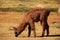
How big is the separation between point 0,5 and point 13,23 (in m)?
0.85

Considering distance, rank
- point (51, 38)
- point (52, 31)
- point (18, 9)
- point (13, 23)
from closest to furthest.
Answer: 1. point (51, 38)
2. point (52, 31)
3. point (13, 23)
4. point (18, 9)

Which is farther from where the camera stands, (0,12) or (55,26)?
(0,12)

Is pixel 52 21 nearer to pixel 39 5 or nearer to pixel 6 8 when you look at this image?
pixel 39 5

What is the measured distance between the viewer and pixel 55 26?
20.7 feet

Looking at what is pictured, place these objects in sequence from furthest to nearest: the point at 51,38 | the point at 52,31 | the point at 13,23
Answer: the point at 13,23, the point at 52,31, the point at 51,38

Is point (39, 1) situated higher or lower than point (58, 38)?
higher

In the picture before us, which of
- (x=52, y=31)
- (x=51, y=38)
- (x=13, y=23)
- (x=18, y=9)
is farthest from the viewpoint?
(x=18, y=9)

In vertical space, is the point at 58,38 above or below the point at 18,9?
below

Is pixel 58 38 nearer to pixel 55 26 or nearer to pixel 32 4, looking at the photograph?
pixel 55 26

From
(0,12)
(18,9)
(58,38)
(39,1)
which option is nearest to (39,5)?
(39,1)

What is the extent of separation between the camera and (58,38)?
16.3 ft

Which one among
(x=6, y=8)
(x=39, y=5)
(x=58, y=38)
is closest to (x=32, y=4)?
(x=39, y=5)

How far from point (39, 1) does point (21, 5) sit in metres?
0.48

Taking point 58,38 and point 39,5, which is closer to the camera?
point 58,38
